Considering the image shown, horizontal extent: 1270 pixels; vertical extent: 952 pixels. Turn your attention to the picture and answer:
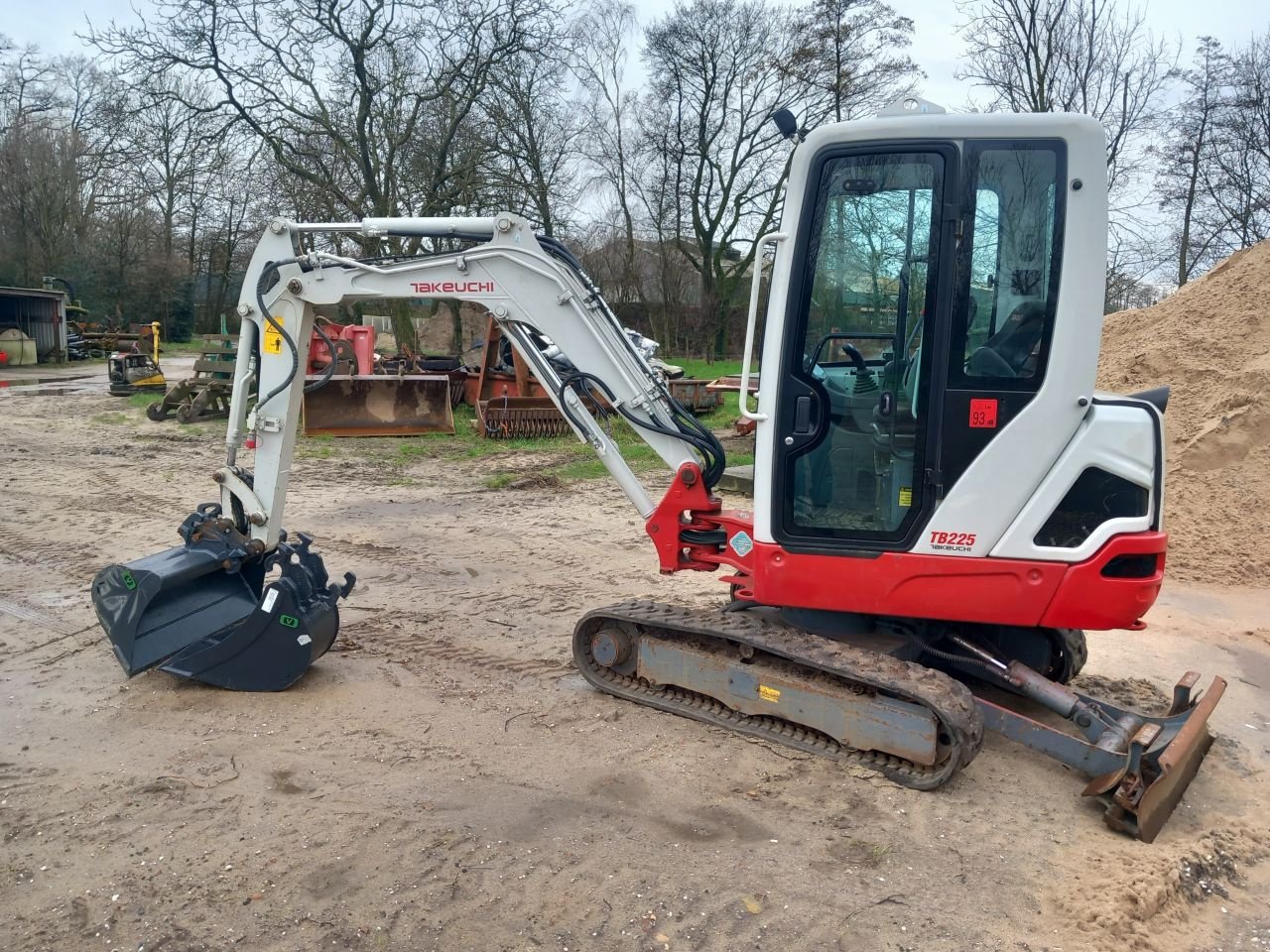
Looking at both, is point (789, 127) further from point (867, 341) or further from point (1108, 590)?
point (1108, 590)

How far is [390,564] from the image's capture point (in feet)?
23.9

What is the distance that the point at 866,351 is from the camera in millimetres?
3973

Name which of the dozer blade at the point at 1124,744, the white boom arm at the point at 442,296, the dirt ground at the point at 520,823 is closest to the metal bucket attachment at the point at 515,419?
the dirt ground at the point at 520,823

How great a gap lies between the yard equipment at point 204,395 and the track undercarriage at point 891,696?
12073 mm

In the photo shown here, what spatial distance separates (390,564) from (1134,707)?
5.01 m

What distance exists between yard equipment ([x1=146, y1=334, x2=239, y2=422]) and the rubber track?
468 inches

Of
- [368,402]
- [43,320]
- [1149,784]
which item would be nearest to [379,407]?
[368,402]

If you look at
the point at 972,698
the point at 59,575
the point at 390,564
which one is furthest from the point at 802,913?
the point at 59,575

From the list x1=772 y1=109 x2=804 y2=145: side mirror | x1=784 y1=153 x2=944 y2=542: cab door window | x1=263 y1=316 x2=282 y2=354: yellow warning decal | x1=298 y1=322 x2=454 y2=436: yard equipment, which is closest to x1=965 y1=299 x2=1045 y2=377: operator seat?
x1=784 y1=153 x2=944 y2=542: cab door window

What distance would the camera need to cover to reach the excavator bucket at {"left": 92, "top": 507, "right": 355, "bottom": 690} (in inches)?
178

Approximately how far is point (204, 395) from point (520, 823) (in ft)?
44.3

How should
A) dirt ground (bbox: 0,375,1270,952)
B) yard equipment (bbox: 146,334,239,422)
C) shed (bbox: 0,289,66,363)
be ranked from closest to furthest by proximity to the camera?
dirt ground (bbox: 0,375,1270,952) → yard equipment (bbox: 146,334,239,422) → shed (bbox: 0,289,66,363)

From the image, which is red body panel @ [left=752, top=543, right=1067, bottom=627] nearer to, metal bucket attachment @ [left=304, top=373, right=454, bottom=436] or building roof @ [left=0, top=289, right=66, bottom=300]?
metal bucket attachment @ [left=304, top=373, right=454, bottom=436]

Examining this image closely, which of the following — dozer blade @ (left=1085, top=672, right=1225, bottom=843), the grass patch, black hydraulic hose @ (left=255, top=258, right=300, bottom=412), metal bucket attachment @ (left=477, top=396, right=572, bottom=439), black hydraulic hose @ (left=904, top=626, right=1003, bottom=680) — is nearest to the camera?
dozer blade @ (left=1085, top=672, right=1225, bottom=843)
